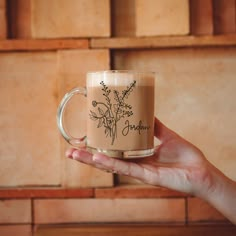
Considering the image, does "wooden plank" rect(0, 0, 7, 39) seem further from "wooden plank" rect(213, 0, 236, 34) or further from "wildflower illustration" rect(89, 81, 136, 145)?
"wooden plank" rect(213, 0, 236, 34)

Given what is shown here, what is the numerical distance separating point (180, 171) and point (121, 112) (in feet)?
0.70

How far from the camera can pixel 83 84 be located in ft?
3.79

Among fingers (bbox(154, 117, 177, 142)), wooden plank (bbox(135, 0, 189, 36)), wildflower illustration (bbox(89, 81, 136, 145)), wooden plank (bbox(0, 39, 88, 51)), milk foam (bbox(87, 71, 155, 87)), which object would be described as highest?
wooden plank (bbox(135, 0, 189, 36))

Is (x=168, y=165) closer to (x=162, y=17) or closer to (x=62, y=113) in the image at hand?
(x=62, y=113)

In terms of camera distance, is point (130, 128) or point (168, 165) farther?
point (168, 165)

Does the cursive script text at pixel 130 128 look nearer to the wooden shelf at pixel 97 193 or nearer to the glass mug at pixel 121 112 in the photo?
the glass mug at pixel 121 112

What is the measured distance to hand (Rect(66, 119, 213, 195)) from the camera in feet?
2.55

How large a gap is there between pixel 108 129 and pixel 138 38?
465 millimetres

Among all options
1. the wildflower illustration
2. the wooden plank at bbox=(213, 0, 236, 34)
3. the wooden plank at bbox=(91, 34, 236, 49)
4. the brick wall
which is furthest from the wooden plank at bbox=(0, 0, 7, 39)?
the wooden plank at bbox=(213, 0, 236, 34)

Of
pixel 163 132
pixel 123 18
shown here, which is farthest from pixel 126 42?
pixel 163 132

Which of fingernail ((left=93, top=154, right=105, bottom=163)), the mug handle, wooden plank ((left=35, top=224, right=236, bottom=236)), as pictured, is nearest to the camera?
fingernail ((left=93, top=154, right=105, bottom=163))

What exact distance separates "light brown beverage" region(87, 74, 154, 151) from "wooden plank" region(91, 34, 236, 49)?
37cm

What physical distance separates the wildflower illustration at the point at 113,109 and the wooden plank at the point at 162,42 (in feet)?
1.31

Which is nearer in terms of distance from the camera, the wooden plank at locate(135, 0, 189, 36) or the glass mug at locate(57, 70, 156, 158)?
the glass mug at locate(57, 70, 156, 158)
